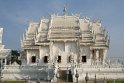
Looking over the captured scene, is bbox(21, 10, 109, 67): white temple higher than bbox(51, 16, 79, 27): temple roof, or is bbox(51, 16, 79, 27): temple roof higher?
bbox(51, 16, 79, 27): temple roof

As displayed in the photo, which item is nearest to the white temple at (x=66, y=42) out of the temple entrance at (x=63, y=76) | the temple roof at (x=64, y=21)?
the temple roof at (x=64, y=21)

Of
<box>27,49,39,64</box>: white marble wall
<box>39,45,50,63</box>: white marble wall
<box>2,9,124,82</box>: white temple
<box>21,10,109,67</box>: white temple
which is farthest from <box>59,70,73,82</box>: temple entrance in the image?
<box>27,49,39,64</box>: white marble wall

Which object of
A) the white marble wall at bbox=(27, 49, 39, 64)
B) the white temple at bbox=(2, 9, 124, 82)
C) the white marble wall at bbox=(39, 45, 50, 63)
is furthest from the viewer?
the white marble wall at bbox=(27, 49, 39, 64)

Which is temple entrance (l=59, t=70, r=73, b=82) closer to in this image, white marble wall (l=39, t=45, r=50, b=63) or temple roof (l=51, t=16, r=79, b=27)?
white marble wall (l=39, t=45, r=50, b=63)

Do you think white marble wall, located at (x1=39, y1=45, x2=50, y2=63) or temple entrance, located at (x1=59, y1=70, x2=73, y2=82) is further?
white marble wall, located at (x1=39, y1=45, x2=50, y2=63)

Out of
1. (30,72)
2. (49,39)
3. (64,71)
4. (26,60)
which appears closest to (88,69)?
(64,71)

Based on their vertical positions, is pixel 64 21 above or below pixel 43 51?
above

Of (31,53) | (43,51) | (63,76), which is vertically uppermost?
(43,51)

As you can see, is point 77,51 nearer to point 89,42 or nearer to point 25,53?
point 89,42

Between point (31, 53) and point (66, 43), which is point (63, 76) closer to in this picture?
point (66, 43)

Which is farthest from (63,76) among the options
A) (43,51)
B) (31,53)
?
(31,53)

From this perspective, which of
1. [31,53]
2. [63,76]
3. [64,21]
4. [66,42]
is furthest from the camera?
[64,21]

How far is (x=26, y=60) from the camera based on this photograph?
162 ft

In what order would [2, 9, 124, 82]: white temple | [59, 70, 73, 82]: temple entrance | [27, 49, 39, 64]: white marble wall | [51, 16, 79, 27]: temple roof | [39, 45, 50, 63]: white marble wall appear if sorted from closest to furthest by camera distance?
1. [59, 70, 73, 82]: temple entrance
2. [2, 9, 124, 82]: white temple
3. [39, 45, 50, 63]: white marble wall
4. [51, 16, 79, 27]: temple roof
5. [27, 49, 39, 64]: white marble wall
